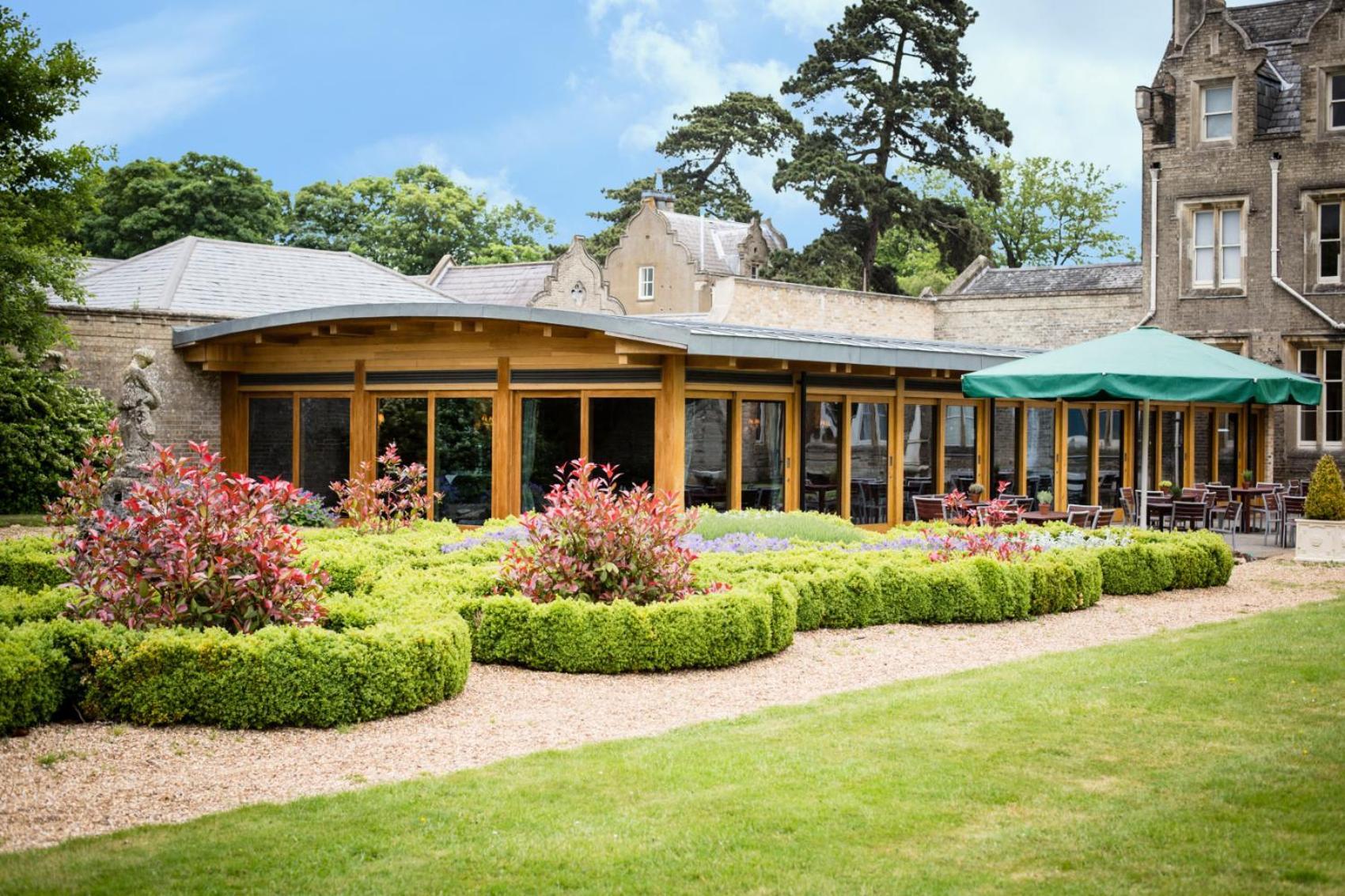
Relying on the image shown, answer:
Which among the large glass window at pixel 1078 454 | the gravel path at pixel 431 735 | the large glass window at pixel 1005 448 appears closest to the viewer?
the gravel path at pixel 431 735

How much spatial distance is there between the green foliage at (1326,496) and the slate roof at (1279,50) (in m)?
13.7

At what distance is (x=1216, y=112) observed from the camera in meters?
27.8

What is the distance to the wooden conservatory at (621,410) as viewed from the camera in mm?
16984

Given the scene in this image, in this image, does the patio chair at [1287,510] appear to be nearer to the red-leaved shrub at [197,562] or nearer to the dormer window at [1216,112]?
the dormer window at [1216,112]

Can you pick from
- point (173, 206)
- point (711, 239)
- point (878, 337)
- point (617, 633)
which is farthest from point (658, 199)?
point (617, 633)

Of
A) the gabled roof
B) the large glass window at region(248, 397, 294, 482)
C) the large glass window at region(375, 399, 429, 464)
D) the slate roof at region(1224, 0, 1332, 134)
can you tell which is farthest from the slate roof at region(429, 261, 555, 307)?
the large glass window at region(375, 399, 429, 464)

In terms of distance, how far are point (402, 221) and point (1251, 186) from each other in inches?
1553

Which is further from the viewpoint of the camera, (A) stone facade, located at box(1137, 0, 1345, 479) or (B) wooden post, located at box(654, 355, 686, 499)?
(A) stone facade, located at box(1137, 0, 1345, 479)

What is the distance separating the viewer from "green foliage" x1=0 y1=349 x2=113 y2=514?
21.3 meters

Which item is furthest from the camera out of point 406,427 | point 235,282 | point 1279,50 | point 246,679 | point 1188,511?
point 1279,50

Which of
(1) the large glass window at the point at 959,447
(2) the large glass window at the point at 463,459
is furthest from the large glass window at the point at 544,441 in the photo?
(1) the large glass window at the point at 959,447

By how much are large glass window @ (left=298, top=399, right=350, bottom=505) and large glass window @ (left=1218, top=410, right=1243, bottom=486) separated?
16813 millimetres

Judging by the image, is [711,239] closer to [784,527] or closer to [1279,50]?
[1279,50]

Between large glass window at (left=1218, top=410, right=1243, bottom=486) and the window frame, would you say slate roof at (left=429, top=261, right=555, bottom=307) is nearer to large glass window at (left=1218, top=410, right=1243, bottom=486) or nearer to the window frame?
the window frame
